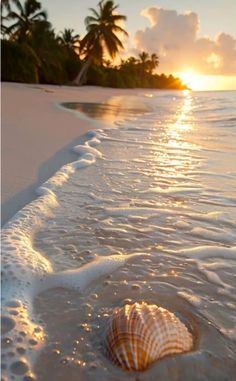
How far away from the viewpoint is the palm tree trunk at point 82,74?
33469 millimetres

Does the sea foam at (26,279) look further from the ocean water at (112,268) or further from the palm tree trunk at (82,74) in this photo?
the palm tree trunk at (82,74)

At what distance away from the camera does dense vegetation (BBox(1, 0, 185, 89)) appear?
82.6ft

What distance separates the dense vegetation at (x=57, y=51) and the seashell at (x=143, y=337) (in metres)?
25.7

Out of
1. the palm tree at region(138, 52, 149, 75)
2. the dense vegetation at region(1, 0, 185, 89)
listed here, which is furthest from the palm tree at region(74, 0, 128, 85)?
the palm tree at region(138, 52, 149, 75)

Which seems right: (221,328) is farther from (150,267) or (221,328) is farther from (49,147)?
(49,147)

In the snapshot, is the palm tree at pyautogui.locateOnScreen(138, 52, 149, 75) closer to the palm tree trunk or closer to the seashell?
the palm tree trunk

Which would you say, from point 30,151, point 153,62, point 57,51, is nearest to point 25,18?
point 57,51

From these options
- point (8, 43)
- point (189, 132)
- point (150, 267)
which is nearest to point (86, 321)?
point (150, 267)

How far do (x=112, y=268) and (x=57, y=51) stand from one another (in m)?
31.5

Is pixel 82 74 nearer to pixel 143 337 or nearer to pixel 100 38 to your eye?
pixel 100 38

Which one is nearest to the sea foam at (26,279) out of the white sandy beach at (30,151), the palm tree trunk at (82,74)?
the white sandy beach at (30,151)

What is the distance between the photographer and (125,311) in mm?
1534

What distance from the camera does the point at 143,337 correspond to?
139 cm

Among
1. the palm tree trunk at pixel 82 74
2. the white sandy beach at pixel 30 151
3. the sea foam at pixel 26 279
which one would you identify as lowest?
the sea foam at pixel 26 279
